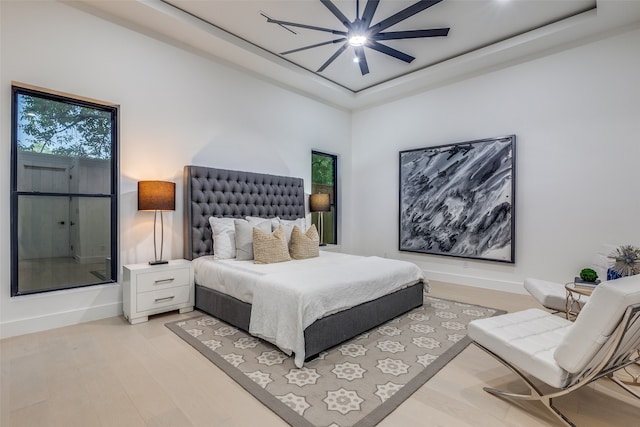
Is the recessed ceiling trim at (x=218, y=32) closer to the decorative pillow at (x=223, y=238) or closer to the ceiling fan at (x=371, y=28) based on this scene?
the ceiling fan at (x=371, y=28)

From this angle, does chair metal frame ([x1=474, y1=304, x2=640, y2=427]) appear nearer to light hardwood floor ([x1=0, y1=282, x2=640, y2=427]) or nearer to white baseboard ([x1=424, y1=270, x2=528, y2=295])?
light hardwood floor ([x1=0, y1=282, x2=640, y2=427])

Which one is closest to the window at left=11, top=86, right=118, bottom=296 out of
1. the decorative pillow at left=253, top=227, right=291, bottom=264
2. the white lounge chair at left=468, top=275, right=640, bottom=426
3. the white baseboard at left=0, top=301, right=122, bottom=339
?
the white baseboard at left=0, top=301, right=122, bottom=339

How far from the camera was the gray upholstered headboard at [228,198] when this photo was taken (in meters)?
3.87

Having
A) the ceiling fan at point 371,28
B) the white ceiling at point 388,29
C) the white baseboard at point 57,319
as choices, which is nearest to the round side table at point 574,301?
the ceiling fan at point 371,28

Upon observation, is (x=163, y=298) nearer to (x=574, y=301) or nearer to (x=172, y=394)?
(x=172, y=394)

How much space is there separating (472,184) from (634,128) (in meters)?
1.84

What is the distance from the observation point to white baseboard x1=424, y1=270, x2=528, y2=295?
4.36 meters

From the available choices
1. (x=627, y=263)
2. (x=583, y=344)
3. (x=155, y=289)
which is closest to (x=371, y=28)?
(x=583, y=344)

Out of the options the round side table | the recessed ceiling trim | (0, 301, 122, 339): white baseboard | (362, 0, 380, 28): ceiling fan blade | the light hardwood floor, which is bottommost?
the light hardwood floor

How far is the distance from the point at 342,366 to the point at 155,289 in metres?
2.18

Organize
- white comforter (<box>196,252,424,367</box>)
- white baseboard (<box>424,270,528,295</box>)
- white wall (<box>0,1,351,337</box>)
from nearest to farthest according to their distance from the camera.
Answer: white comforter (<box>196,252,424,367</box>), white wall (<box>0,1,351,337</box>), white baseboard (<box>424,270,528,295</box>)

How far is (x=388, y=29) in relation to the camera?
3947 mm

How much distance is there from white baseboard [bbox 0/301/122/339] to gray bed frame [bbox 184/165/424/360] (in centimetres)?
90

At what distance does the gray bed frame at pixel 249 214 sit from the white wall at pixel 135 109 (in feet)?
0.73
